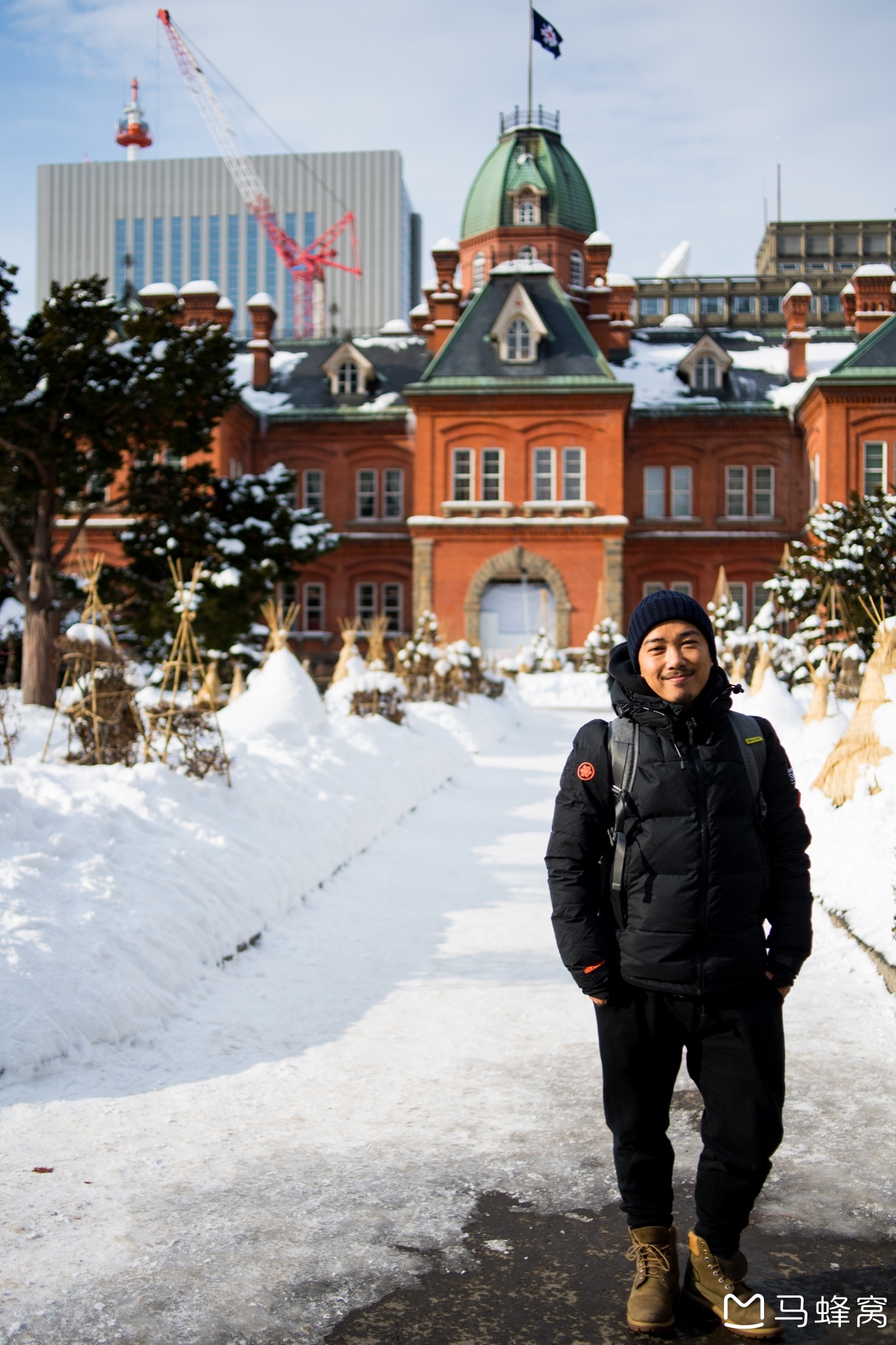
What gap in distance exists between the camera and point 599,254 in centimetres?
4625

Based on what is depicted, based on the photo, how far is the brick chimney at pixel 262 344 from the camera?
145ft

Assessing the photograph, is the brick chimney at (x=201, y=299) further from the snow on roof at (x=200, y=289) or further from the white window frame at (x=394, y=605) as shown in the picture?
the white window frame at (x=394, y=605)

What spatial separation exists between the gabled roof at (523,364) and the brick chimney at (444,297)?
12.6 feet

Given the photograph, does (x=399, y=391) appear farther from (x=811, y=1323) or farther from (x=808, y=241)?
(x=808, y=241)

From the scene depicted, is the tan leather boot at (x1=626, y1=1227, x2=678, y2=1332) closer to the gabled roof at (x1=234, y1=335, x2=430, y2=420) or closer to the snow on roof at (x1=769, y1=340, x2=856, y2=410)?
the snow on roof at (x1=769, y1=340, x2=856, y2=410)

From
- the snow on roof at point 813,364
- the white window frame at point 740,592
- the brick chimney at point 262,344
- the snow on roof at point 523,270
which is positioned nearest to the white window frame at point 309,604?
the brick chimney at point 262,344

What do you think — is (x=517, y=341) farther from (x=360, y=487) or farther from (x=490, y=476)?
(x=360, y=487)

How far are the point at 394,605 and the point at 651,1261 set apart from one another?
128 ft

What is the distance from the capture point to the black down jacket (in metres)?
3.22

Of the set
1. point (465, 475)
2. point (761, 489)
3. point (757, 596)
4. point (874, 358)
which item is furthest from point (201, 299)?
point (874, 358)

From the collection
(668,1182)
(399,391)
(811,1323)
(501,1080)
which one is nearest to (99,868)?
(501,1080)

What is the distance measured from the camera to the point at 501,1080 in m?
5.05

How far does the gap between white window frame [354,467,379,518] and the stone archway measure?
5921mm

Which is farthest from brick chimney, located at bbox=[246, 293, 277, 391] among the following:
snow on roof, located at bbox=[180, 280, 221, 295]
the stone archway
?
the stone archway
